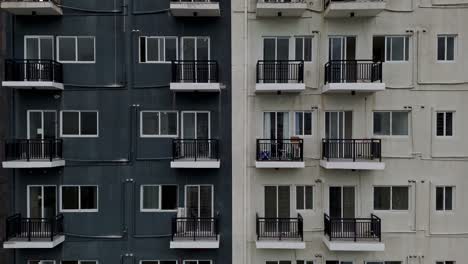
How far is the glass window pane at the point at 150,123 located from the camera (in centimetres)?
1358

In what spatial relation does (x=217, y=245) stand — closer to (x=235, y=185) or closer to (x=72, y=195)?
(x=235, y=185)

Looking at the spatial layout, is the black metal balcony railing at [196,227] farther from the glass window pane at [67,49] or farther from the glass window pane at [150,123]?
the glass window pane at [67,49]

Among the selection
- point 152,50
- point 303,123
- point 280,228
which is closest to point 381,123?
point 303,123

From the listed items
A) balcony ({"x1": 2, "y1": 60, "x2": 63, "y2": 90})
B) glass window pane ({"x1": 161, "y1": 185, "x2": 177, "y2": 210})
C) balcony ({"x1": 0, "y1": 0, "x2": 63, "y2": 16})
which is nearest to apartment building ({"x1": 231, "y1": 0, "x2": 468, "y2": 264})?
→ glass window pane ({"x1": 161, "y1": 185, "x2": 177, "y2": 210})

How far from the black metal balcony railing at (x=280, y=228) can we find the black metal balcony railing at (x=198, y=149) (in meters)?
2.83

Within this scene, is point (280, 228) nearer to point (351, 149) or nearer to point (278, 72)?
point (351, 149)

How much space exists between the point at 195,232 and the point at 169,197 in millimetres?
1621

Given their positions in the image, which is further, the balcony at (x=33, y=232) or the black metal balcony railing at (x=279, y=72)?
the black metal balcony railing at (x=279, y=72)

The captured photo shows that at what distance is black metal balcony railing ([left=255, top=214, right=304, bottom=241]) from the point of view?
507 inches

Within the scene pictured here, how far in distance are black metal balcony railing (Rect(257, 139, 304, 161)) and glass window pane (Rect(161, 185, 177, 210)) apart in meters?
3.45

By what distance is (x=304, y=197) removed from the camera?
13.4m

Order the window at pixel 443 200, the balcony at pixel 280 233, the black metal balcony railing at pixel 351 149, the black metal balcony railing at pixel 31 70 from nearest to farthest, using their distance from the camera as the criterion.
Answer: the balcony at pixel 280 233, the black metal balcony railing at pixel 351 149, the black metal balcony railing at pixel 31 70, the window at pixel 443 200

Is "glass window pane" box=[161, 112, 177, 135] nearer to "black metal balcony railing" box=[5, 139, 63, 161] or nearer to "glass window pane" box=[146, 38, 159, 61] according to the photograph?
"glass window pane" box=[146, 38, 159, 61]

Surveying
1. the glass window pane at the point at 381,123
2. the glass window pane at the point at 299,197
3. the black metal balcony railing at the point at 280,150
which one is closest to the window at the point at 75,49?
the black metal balcony railing at the point at 280,150
